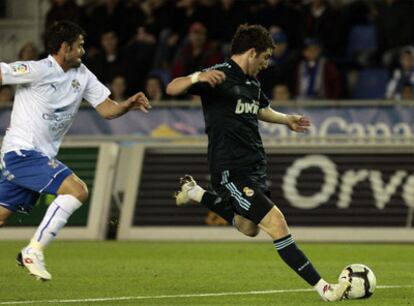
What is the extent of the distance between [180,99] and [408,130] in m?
4.38

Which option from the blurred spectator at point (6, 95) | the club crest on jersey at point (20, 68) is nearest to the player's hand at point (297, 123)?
the club crest on jersey at point (20, 68)

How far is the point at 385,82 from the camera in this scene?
824 inches

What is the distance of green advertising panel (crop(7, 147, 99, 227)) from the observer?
1731 cm

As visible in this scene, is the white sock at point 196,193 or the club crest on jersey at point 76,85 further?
the white sock at point 196,193

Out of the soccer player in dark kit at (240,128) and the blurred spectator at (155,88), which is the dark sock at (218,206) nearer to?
the soccer player in dark kit at (240,128)

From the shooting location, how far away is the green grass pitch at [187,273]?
10.1 m

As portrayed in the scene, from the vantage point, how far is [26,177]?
10516 millimetres

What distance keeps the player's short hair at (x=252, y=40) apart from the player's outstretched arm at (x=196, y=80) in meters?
0.59

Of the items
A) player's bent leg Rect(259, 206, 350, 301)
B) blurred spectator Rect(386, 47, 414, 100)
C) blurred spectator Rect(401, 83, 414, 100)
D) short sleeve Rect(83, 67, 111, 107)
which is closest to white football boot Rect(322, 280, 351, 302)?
player's bent leg Rect(259, 206, 350, 301)

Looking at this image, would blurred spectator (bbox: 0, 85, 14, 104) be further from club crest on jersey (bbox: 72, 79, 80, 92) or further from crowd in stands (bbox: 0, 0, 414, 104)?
club crest on jersey (bbox: 72, 79, 80, 92)

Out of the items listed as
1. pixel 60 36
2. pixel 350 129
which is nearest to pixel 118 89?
pixel 350 129

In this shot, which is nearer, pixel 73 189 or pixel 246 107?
pixel 246 107

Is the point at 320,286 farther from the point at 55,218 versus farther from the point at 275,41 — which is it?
the point at 275,41

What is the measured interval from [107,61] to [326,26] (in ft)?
12.3
